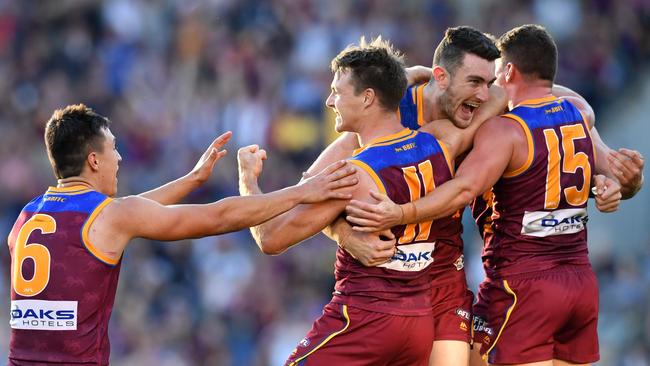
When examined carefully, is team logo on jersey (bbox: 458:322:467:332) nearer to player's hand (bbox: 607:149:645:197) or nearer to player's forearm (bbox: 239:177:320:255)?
player's forearm (bbox: 239:177:320:255)

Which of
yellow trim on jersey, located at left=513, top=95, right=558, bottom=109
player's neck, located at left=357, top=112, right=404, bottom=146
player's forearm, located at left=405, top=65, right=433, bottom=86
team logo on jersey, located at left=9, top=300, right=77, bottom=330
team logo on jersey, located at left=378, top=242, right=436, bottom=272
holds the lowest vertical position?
team logo on jersey, located at left=9, top=300, right=77, bottom=330

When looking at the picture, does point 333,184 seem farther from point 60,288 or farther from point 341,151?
point 60,288

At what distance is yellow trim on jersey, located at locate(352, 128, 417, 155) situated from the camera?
281 inches

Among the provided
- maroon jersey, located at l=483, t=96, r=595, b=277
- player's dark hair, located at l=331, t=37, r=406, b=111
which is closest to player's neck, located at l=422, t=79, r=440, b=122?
player's dark hair, located at l=331, t=37, r=406, b=111

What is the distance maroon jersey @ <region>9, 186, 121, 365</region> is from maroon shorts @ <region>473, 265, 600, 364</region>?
2612 mm

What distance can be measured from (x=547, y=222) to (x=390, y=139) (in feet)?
4.01

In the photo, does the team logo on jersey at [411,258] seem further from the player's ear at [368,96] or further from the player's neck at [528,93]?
the player's neck at [528,93]

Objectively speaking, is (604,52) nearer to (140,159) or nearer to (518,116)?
(140,159)

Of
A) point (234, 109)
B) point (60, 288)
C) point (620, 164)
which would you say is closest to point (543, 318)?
point (620, 164)

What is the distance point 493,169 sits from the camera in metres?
7.20

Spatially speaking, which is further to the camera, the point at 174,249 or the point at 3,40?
the point at 3,40

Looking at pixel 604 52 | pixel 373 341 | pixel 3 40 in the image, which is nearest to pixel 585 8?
pixel 604 52

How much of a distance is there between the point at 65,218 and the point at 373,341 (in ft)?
6.64

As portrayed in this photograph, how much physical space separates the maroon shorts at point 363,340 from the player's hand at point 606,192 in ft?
4.85
